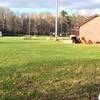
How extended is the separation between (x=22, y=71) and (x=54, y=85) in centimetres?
292

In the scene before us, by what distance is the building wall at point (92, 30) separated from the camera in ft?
220

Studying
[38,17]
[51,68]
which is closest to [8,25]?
[38,17]

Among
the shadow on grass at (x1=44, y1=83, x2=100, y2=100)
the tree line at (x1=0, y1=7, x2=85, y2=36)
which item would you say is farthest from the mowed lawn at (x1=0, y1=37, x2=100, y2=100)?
the tree line at (x1=0, y1=7, x2=85, y2=36)

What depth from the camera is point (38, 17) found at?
547ft

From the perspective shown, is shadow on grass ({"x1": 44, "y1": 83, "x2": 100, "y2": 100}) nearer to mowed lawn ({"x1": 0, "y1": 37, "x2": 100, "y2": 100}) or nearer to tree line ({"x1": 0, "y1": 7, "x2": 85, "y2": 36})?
mowed lawn ({"x1": 0, "y1": 37, "x2": 100, "y2": 100})

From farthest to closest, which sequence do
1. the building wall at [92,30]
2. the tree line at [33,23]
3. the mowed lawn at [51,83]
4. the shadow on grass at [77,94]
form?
the tree line at [33,23] < the building wall at [92,30] < the mowed lawn at [51,83] < the shadow on grass at [77,94]

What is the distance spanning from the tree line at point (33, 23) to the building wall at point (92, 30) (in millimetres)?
78988

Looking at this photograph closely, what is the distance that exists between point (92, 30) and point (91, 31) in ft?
1.30

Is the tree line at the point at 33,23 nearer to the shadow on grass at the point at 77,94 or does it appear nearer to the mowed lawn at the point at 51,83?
the mowed lawn at the point at 51,83

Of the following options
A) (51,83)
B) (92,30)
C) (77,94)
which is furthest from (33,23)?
(77,94)

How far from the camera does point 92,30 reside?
68062 millimetres

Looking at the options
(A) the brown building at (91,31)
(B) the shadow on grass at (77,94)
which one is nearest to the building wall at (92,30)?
(A) the brown building at (91,31)

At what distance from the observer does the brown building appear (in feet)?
220

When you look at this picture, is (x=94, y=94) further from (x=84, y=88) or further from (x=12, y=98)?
(x=12, y=98)
